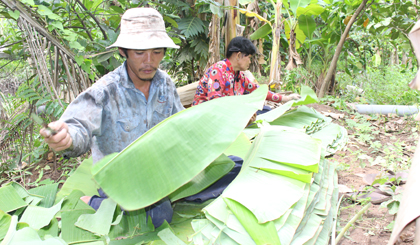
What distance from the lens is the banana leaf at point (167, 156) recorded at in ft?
2.96

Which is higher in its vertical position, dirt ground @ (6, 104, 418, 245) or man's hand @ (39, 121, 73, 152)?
man's hand @ (39, 121, 73, 152)

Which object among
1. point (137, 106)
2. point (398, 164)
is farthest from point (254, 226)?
point (398, 164)

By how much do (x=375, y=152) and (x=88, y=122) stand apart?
234 cm

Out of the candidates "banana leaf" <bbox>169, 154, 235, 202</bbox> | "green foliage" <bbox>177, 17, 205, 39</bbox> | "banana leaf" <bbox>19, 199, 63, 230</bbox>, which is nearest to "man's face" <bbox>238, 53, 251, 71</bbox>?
"green foliage" <bbox>177, 17, 205, 39</bbox>

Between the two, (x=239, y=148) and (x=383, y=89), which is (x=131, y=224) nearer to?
(x=239, y=148)

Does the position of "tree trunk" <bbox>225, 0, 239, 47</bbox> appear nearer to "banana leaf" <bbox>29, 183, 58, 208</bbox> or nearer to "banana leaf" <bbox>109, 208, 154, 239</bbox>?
"banana leaf" <bbox>29, 183, 58, 208</bbox>

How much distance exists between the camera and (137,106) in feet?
5.70

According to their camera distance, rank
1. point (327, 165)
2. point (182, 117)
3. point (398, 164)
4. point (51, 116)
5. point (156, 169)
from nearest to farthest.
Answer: point (156, 169) → point (182, 117) → point (327, 165) → point (398, 164) → point (51, 116)

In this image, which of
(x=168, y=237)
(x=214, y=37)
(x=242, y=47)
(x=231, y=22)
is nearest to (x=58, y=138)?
(x=168, y=237)

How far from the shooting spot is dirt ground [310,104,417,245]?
51.9 inches

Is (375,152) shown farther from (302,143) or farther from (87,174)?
(87,174)

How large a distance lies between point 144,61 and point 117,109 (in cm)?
31

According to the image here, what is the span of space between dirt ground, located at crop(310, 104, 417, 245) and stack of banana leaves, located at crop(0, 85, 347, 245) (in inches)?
4.2

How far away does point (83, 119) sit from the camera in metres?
1.42
